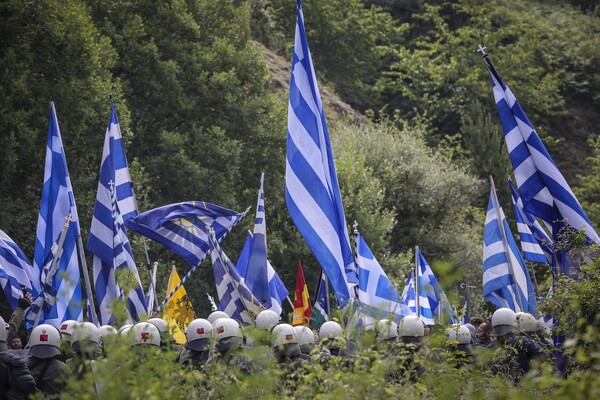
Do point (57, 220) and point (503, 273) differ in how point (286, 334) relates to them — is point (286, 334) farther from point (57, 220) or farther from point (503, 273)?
point (503, 273)

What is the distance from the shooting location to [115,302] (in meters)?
8.13

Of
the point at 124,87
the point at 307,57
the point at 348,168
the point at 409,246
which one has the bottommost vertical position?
the point at 409,246

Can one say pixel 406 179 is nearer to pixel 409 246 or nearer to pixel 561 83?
pixel 409 246

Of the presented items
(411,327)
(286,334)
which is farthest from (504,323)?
(286,334)

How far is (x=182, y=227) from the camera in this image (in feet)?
59.8

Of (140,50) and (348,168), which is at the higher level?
(140,50)

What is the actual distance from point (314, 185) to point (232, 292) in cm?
318

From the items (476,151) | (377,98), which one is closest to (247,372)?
(476,151)

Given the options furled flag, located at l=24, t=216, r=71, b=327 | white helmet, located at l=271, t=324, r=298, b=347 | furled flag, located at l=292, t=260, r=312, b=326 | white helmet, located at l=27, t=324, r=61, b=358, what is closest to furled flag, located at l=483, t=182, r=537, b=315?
furled flag, located at l=292, t=260, r=312, b=326

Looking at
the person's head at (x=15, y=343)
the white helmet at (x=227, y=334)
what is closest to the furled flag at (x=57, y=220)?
the person's head at (x=15, y=343)

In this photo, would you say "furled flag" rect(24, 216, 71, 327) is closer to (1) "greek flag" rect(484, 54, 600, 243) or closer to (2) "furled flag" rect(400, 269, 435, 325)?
(1) "greek flag" rect(484, 54, 600, 243)

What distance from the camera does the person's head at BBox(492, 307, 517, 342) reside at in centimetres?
1513

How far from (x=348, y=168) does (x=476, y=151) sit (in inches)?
519

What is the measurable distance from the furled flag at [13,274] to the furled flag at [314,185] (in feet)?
16.6
